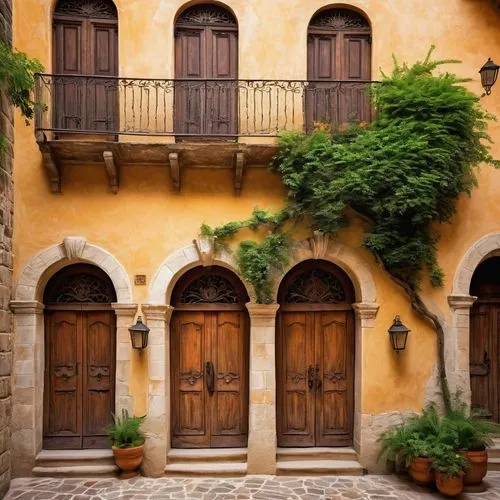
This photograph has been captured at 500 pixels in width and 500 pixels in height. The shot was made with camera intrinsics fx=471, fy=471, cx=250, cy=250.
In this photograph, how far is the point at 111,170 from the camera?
6.65 meters

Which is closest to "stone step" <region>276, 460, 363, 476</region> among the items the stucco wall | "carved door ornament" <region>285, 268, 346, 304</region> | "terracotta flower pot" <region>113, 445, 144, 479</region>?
the stucco wall

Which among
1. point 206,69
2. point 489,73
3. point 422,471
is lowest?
point 422,471

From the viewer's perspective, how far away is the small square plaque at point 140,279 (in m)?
6.85

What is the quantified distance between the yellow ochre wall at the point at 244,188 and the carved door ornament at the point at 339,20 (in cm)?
19

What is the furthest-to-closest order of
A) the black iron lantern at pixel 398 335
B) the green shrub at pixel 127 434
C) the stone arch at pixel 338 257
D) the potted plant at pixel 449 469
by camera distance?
the stone arch at pixel 338 257 < the black iron lantern at pixel 398 335 < the green shrub at pixel 127 434 < the potted plant at pixel 449 469

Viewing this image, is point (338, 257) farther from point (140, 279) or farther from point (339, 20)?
point (339, 20)

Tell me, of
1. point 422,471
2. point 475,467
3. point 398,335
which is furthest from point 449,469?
point 398,335

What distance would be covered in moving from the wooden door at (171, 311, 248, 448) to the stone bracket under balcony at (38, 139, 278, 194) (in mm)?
2085

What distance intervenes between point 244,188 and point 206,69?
1.94 meters

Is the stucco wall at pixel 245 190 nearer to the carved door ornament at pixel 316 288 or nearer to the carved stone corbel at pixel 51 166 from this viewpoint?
the carved stone corbel at pixel 51 166

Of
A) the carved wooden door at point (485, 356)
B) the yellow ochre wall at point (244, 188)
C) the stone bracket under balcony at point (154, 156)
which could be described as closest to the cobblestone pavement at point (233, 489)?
the yellow ochre wall at point (244, 188)

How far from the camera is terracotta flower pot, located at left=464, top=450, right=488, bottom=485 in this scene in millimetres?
6133

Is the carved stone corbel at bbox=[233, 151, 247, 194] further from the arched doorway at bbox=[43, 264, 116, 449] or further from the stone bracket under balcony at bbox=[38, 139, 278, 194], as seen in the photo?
the arched doorway at bbox=[43, 264, 116, 449]

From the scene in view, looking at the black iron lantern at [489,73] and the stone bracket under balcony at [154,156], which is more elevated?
the black iron lantern at [489,73]
